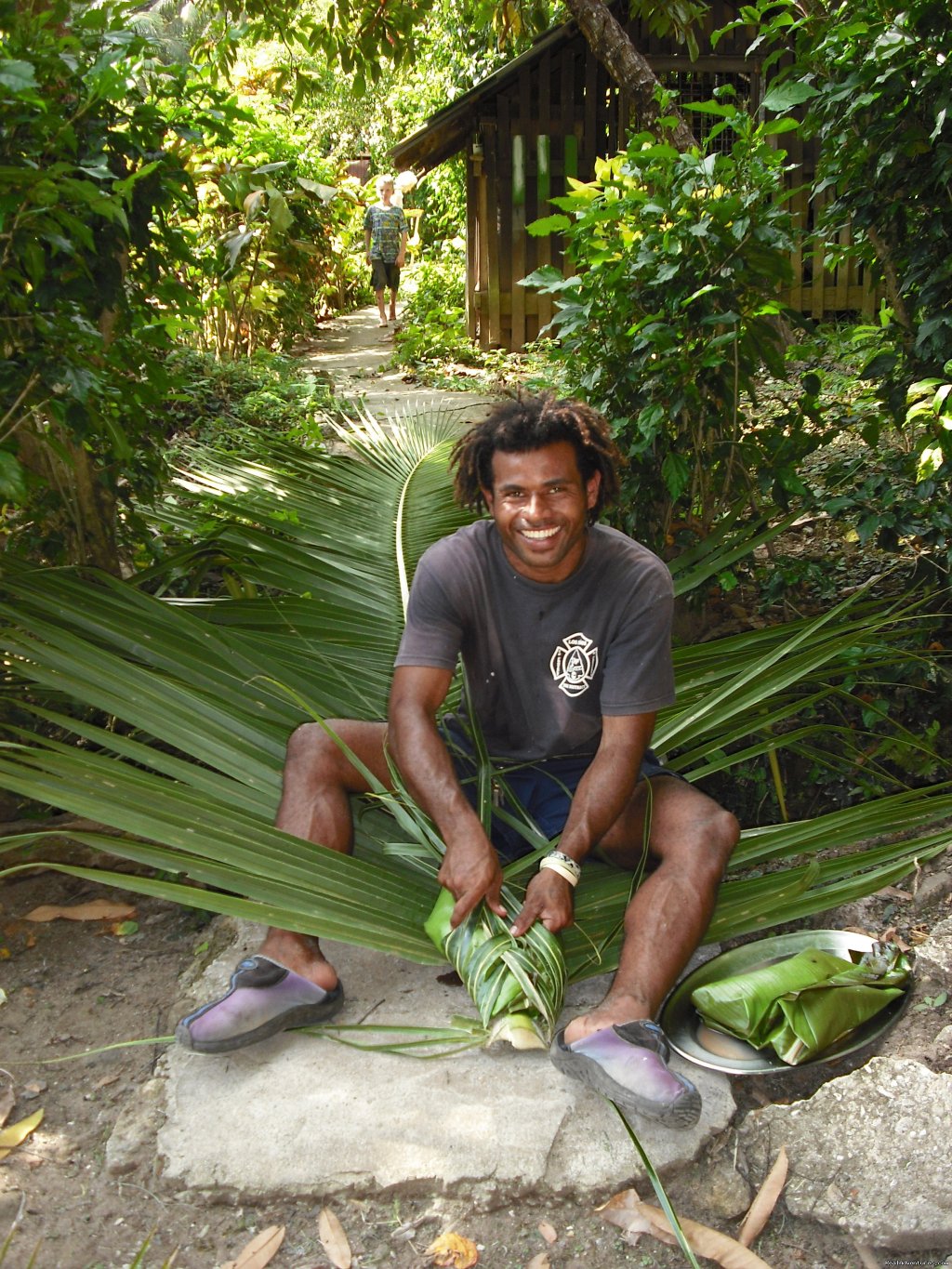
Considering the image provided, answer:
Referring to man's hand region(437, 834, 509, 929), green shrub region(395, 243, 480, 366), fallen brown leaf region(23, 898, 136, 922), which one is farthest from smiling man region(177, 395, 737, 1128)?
green shrub region(395, 243, 480, 366)

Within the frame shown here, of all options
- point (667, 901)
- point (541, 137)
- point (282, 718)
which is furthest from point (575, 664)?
point (541, 137)

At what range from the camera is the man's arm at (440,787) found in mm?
2078

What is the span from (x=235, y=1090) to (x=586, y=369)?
244 cm

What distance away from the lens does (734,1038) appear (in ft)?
6.83

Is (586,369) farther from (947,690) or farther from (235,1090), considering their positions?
(235,1090)

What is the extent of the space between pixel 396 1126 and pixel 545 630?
3.24 ft

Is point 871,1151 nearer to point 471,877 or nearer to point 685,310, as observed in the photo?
point 471,877

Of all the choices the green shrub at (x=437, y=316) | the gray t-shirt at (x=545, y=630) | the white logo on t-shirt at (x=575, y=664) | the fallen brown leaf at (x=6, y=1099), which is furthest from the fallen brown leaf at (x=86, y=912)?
the green shrub at (x=437, y=316)

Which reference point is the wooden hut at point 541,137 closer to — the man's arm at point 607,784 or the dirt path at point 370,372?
the dirt path at point 370,372

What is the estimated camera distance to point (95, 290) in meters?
2.64

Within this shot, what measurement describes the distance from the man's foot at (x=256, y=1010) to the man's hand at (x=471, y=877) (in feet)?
0.95

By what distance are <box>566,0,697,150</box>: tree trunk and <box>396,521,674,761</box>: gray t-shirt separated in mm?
2930

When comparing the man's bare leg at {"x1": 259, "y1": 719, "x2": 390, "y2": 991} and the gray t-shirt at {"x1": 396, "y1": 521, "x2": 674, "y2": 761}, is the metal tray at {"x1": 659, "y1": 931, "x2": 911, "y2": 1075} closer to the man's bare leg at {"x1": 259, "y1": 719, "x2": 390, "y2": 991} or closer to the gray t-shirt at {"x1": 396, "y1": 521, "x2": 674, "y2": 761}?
the gray t-shirt at {"x1": 396, "y1": 521, "x2": 674, "y2": 761}

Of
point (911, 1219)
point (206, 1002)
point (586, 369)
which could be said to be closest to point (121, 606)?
point (206, 1002)
